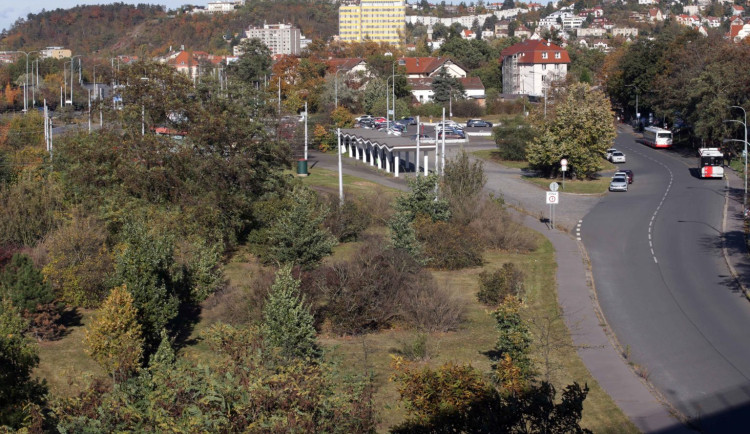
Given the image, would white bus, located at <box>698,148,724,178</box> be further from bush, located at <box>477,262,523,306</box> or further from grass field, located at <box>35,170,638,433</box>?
bush, located at <box>477,262,523,306</box>

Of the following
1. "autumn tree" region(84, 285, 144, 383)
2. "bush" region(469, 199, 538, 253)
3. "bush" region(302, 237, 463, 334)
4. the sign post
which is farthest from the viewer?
the sign post

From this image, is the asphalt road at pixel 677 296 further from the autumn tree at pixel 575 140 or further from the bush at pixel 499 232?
the autumn tree at pixel 575 140

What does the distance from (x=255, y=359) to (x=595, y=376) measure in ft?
29.7

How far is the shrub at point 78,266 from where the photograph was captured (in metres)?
22.5

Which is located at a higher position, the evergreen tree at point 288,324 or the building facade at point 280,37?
the building facade at point 280,37

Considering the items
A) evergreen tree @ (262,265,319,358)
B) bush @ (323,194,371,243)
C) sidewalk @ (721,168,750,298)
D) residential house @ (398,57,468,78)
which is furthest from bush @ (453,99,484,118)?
evergreen tree @ (262,265,319,358)

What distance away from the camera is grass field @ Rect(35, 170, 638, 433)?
1484 centimetres

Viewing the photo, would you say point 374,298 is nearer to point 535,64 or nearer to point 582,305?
point 582,305

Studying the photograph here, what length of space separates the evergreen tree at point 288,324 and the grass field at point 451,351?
1.72 feet

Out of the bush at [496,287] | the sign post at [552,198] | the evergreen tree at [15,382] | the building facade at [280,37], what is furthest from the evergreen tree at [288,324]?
the building facade at [280,37]

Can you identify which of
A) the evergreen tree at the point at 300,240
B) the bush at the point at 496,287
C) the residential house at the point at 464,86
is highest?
the residential house at the point at 464,86

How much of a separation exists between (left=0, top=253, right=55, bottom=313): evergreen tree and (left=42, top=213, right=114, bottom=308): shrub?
1.24 m

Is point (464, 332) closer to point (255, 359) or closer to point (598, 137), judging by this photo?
point (255, 359)

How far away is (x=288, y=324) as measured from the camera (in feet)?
51.6
